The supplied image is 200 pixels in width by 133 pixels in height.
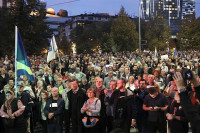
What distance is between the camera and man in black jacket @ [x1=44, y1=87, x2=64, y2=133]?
24.9 feet

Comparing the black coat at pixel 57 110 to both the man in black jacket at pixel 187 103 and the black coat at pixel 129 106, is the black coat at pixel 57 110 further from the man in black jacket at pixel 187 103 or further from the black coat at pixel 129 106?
the man in black jacket at pixel 187 103

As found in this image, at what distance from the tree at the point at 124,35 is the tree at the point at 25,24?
1180cm

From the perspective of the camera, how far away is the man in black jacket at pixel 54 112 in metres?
7.60

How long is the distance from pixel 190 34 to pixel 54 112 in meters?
37.5

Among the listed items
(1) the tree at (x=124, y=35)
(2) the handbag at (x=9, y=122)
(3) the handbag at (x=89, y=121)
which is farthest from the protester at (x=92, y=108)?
A: (1) the tree at (x=124, y=35)

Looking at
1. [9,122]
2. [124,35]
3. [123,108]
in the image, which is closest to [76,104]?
[123,108]

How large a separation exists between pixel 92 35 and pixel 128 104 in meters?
65.5

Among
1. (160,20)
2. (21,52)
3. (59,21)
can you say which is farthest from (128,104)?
(59,21)

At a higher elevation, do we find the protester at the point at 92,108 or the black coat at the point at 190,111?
the black coat at the point at 190,111

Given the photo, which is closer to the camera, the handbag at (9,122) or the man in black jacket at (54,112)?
the handbag at (9,122)

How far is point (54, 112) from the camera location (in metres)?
7.56

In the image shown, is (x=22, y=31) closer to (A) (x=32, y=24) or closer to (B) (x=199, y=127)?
(A) (x=32, y=24)

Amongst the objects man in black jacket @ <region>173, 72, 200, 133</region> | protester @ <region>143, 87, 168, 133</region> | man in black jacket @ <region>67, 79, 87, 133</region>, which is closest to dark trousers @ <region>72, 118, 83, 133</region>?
man in black jacket @ <region>67, 79, 87, 133</region>

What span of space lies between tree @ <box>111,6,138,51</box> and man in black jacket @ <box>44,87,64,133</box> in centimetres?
3502
